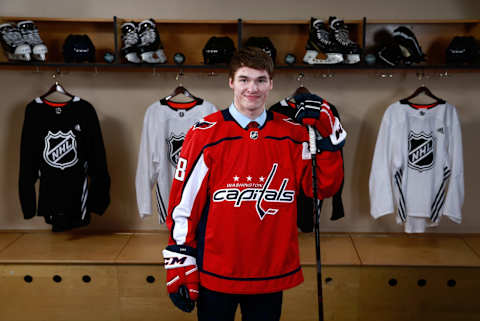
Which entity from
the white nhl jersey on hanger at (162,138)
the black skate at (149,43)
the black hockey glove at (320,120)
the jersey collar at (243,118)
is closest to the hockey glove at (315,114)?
the black hockey glove at (320,120)

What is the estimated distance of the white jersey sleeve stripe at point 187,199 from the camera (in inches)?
55.6

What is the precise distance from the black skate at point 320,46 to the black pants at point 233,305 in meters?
1.37

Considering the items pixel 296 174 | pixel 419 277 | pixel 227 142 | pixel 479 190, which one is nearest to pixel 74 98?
pixel 227 142

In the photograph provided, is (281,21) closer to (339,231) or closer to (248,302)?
(339,231)

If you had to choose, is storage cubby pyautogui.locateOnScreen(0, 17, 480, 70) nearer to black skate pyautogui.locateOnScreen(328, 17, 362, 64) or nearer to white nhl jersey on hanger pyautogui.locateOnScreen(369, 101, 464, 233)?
black skate pyautogui.locateOnScreen(328, 17, 362, 64)

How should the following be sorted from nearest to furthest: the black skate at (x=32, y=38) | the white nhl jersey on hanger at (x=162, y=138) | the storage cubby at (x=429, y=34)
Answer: the black skate at (x=32, y=38), the white nhl jersey on hanger at (x=162, y=138), the storage cubby at (x=429, y=34)

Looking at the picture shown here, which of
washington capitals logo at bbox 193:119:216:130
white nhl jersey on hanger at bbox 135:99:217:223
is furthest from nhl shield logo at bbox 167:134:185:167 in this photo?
washington capitals logo at bbox 193:119:216:130

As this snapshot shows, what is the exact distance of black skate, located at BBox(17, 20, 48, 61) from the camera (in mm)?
2330

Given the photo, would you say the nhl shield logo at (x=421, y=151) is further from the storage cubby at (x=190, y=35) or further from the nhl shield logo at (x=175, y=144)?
the nhl shield logo at (x=175, y=144)

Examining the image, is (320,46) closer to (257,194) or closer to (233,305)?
(257,194)

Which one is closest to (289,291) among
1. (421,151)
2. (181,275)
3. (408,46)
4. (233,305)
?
(233,305)

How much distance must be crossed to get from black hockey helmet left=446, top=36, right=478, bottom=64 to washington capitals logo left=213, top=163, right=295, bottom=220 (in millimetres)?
→ 1556

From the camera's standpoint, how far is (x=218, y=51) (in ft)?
7.64

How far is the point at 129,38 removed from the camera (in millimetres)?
2328
